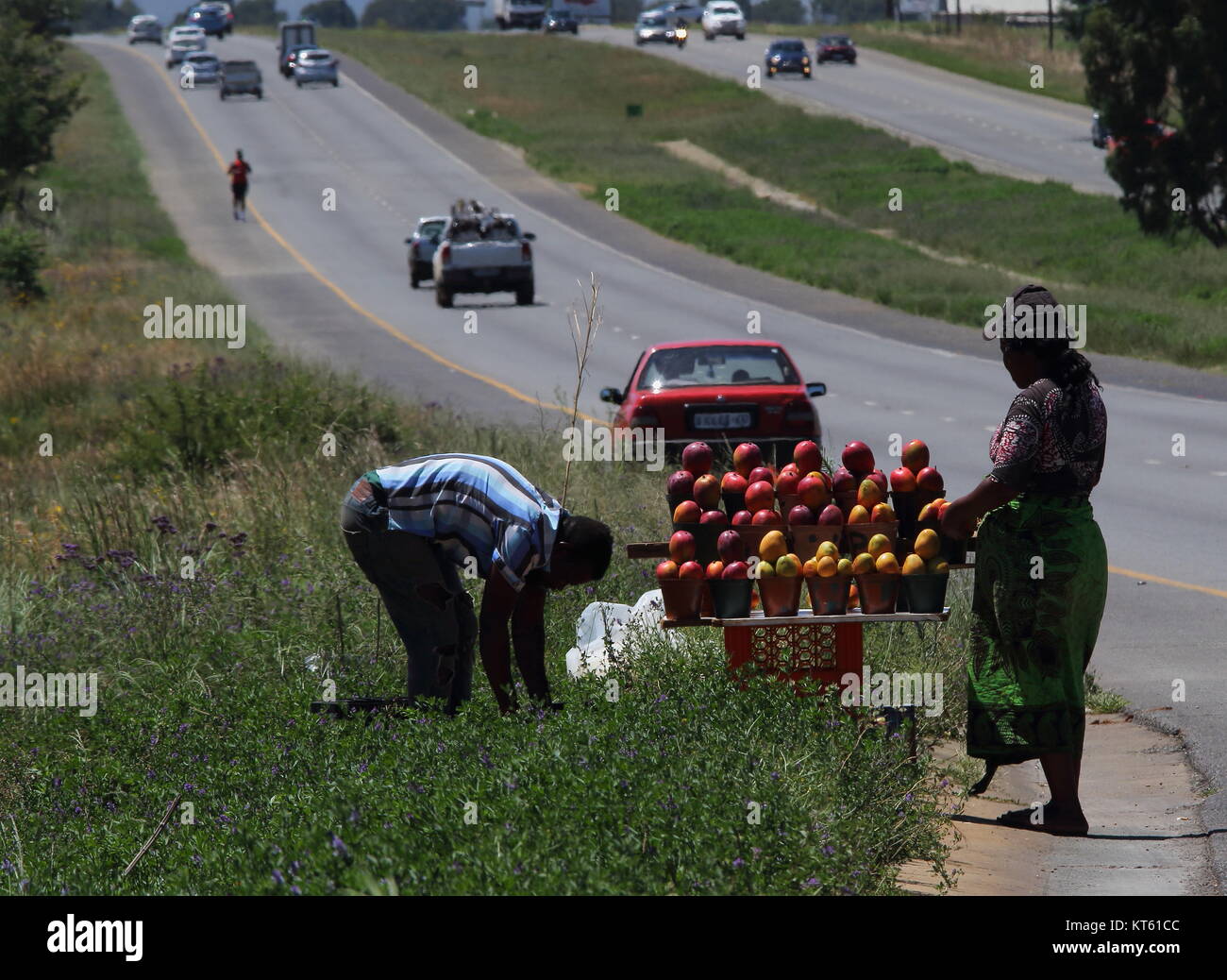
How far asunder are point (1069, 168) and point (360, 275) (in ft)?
89.8

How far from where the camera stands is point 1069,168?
58.9m

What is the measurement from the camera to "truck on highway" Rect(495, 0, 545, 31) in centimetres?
10431

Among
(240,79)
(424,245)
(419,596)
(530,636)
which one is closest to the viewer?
(530,636)

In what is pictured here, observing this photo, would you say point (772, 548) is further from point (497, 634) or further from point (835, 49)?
point (835, 49)

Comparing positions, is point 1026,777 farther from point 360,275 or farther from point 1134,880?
point 360,275

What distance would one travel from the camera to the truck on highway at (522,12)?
10431 centimetres

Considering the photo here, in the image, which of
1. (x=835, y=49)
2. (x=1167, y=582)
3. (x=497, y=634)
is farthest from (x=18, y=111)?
(x=835, y=49)

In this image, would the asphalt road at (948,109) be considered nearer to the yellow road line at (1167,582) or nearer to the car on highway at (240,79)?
the car on highway at (240,79)

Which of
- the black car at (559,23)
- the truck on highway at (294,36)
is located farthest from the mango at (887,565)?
the black car at (559,23)

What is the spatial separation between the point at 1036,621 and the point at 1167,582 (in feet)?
21.0

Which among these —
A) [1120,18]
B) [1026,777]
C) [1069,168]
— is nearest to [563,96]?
[1069,168]

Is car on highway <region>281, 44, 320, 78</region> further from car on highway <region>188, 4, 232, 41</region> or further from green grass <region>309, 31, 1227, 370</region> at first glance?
car on highway <region>188, 4, 232, 41</region>

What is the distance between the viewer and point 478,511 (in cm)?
687
